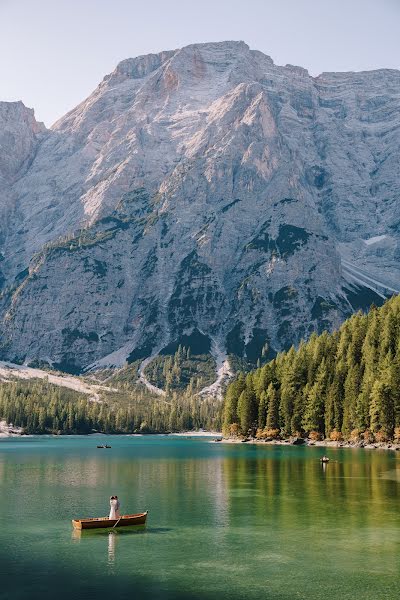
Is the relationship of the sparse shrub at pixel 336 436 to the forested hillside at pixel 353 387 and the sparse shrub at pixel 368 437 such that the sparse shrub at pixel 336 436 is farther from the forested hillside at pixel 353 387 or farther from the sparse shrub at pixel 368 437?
the sparse shrub at pixel 368 437

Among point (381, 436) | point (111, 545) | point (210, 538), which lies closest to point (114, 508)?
point (111, 545)

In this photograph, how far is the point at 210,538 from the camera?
56.5 metres

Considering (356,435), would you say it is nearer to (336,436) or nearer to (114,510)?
(336,436)

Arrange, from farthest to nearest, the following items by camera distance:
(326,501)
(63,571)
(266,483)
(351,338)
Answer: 1. (351,338)
2. (266,483)
3. (326,501)
4. (63,571)

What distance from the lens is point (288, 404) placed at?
195750 mm

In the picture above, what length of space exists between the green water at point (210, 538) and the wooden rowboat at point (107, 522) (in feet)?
2.35

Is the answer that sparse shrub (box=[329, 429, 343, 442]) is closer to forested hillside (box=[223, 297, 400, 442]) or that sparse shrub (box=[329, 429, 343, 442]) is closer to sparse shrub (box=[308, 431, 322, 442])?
forested hillside (box=[223, 297, 400, 442])

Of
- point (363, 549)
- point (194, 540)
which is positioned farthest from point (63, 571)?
point (363, 549)

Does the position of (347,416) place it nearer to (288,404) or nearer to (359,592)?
(288,404)

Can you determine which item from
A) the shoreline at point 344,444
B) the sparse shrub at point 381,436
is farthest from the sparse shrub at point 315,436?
the sparse shrub at point 381,436

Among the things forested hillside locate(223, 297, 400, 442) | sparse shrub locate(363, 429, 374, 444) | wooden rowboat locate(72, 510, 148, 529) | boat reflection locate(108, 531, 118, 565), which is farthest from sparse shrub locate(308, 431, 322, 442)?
boat reflection locate(108, 531, 118, 565)

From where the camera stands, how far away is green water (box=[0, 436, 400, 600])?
4256 cm

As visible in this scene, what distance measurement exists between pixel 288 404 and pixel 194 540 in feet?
468

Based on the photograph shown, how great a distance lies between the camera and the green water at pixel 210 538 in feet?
140
